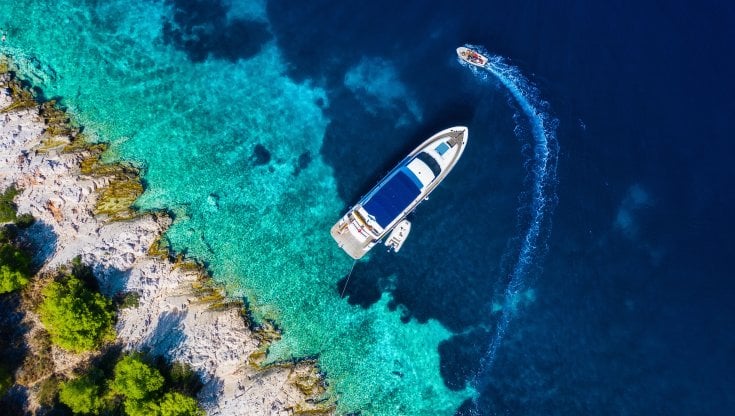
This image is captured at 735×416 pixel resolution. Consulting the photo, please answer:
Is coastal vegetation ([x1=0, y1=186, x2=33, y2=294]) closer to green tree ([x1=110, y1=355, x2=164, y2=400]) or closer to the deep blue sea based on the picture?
the deep blue sea

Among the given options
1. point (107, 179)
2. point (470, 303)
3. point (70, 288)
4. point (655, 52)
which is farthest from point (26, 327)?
point (655, 52)

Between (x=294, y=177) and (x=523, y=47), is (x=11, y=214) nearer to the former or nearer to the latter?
(x=294, y=177)

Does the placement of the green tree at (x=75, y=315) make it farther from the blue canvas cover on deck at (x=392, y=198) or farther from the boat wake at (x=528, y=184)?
the boat wake at (x=528, y=184)

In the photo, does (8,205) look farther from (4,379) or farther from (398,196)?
(398,196)

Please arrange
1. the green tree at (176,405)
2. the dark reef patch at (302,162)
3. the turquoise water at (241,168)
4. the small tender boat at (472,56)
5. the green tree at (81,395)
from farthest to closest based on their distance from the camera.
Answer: the small tender boat at (472,56)
the dark reef patch at (302,162)
the turquoise water at (241,168)
the green tree at (176,405)
the green tree at (81,395)

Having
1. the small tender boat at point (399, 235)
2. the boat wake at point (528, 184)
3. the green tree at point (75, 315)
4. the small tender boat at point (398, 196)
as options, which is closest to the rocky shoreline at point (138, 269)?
the green tree at point (75, 315)

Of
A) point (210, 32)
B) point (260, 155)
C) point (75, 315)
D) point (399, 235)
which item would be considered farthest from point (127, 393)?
point (210, 32)

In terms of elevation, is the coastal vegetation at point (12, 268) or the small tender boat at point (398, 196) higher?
the coastal vegetation at point (12, 268)
